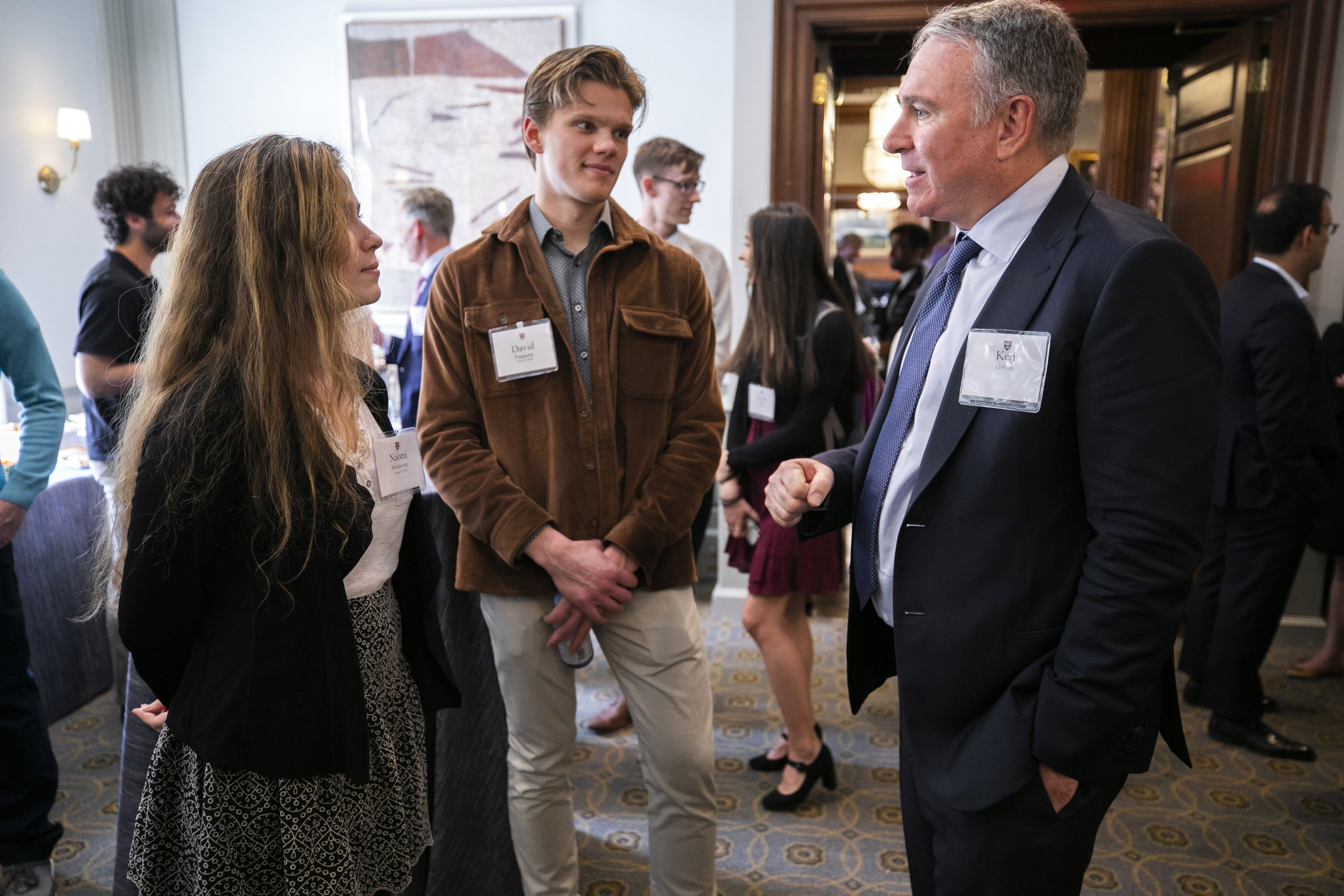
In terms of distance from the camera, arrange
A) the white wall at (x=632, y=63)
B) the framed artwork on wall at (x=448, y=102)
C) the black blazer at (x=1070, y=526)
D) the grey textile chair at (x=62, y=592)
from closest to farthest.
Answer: the black blazer at (x=1070, y=526) < the grey textile chair at (x=62, y=592) < the white wall at (x=632, y=63) < the framed artwork on wall at (x=448, y=102)

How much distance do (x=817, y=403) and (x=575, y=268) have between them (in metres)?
0.87

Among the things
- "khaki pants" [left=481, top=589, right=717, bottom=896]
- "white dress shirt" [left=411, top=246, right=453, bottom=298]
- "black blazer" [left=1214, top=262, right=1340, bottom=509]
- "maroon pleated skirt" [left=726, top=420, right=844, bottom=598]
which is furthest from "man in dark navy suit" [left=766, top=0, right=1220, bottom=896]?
"white dress shirt" [left=411, top=246, right=453, bottom=298]

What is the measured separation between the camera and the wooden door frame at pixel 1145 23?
11.3 feet

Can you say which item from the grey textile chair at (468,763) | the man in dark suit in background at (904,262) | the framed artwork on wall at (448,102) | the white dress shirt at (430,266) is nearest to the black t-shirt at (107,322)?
the white dress shirt at (430,266)

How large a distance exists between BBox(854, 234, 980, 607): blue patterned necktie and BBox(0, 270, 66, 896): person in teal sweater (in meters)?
1.85

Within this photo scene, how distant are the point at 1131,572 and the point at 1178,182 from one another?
4216 millimetres

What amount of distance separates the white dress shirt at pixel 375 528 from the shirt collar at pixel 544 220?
0.57 metres

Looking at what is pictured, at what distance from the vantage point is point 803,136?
12.2 feet

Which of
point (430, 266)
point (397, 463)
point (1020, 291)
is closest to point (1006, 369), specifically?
point (1020, 291)

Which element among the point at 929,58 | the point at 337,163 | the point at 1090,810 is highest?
the point at 929,58

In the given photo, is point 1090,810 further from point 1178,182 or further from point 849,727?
point 1178,182

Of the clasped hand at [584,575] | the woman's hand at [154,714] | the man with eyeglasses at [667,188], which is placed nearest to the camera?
the woman's hand at [154,714]

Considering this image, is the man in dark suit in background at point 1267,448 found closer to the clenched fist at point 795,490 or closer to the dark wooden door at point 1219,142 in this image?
the dark wooden door at point 1219,142

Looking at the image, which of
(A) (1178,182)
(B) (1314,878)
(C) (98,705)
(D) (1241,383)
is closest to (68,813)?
(C) (98,705)
